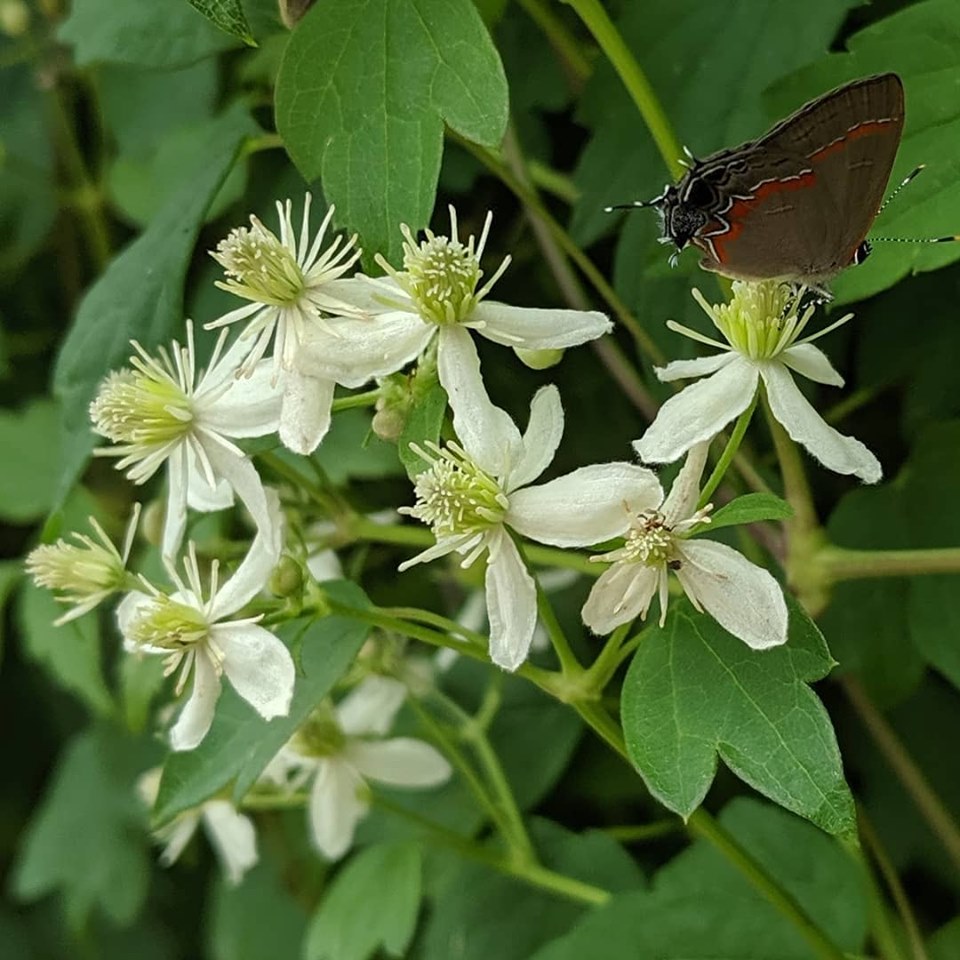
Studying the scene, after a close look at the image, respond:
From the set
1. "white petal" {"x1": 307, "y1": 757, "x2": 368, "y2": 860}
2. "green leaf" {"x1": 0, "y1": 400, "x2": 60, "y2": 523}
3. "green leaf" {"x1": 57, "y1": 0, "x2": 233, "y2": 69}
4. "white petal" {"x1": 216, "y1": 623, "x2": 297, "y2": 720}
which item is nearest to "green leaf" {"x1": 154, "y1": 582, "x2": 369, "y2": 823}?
"white petal" {"x1": 216, "y1": 623, "x2": 297, "y2": 720}

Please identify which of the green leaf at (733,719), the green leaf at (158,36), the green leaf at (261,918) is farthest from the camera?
the green leaf at (261,918)

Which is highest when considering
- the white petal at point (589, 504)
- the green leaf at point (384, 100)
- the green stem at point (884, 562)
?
the green leaf at point (384, 100)

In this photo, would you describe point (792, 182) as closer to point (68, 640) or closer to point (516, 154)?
point (516, 154)

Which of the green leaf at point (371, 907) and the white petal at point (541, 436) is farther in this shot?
the green leaf at point (371, 907)

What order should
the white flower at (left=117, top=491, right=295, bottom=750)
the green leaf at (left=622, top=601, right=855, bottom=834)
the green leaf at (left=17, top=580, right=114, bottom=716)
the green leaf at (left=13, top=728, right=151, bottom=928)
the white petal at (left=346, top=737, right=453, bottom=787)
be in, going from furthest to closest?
the green leaf at (left=13, top=728, right=151, bottom=928) → the green leaf at (left=17, top=580, right=114, bottom=716) → the white petal at (left=346, top=737, right=453, bottom=787) → the white flower at (left=117, top=491, right=295, bottom=750) → the green leaf at (left=622, top=601, right=855, bottom=834)

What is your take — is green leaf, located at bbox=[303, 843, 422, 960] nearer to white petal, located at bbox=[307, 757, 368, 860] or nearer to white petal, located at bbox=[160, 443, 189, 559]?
white petal, located at bbox=[307, 757, 368, 860]

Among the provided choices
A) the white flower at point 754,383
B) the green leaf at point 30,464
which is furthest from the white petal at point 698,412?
the green leaf at point 30,464

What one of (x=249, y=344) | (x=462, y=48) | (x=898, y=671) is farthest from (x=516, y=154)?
(x=898, y=671)

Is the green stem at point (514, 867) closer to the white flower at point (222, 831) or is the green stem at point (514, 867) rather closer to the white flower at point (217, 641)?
the white flower at point (222, 831)
